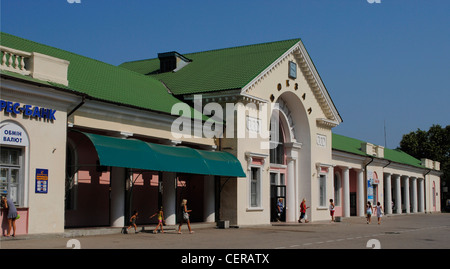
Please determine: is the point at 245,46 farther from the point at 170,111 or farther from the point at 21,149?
the point at 21,149

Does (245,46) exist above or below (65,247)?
above

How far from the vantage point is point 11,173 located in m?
19.3

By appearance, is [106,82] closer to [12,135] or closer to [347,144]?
[12,135]

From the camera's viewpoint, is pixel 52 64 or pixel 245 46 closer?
pixel 52 64

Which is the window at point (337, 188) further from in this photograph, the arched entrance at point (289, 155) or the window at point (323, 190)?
the arched entrance at point (289, 155)

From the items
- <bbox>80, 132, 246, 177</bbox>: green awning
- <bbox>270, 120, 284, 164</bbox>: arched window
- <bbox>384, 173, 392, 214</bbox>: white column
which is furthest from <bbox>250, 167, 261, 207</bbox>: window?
<bbox>384, 173, 392, 214</bbox>: white column

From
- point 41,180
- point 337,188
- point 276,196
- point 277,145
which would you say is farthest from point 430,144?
point 41,180

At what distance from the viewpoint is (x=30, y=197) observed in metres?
19.4

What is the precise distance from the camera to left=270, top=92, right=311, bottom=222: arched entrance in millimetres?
35781

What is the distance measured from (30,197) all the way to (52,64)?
482 cm

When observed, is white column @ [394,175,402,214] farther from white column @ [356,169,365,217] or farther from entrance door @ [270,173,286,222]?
entrance door @ [270,173,286,222]

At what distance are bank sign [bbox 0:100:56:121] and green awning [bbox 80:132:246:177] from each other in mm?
2169
